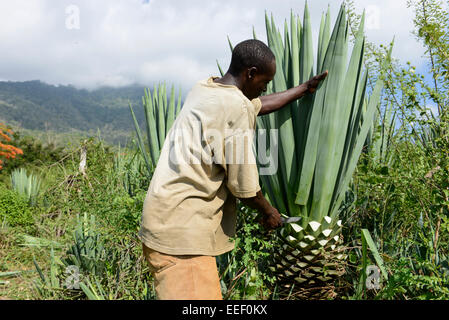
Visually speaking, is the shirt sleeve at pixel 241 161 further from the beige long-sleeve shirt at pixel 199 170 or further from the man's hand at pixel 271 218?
the man's hand at pixel 271 218

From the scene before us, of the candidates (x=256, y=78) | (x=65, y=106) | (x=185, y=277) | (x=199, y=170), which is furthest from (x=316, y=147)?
(x=65, y=106)

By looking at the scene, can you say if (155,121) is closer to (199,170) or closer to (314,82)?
(314,82)

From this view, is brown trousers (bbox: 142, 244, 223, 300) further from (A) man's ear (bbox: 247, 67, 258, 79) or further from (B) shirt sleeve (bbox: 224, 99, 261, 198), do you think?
(A) man's ear (bbox: 247, 67, 258, 79)

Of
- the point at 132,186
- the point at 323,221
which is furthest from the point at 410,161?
the point at 132,186

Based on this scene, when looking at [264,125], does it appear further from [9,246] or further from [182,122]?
[9,246]

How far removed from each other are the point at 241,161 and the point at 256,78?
16.6 inches

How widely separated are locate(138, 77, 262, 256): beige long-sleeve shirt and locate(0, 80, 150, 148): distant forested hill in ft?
276

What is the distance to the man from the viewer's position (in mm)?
1632

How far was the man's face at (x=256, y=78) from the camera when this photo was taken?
1739mm

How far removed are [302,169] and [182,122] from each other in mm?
855

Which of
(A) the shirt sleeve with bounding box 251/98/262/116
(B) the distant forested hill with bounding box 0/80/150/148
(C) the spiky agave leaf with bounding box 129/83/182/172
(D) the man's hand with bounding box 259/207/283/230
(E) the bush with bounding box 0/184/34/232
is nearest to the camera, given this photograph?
(D) the man's hand with bounding box 259/207/283/230

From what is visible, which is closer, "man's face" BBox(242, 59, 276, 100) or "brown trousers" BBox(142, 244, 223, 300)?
"brown trousers" BBox(142, 244, 223, 300)

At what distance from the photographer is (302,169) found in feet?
7.24

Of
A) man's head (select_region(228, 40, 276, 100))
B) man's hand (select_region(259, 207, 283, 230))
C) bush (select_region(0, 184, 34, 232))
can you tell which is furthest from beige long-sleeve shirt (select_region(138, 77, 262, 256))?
bush (select_region(0, 184, 34, 232))
